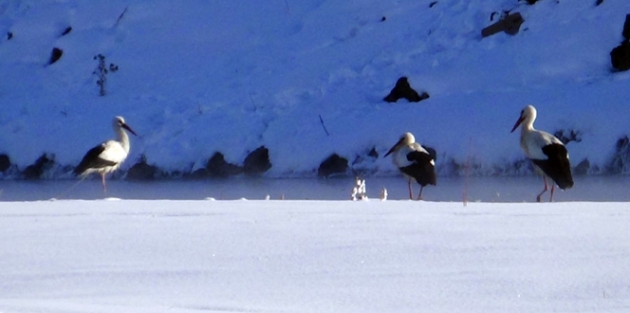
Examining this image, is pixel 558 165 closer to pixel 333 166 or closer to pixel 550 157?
pixel 550 157

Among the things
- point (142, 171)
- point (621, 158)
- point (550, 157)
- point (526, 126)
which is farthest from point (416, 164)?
point (142, 171)

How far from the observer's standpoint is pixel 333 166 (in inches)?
1061

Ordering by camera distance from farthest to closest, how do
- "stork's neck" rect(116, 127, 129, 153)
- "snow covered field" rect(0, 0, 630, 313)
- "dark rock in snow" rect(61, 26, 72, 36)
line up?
1. "dark rock in snow" rect(61, 26, 72, 36)
2. "stork's neck" rect(116, 127, 129, 153)
3. "snow covered field" rect(0, 0, 630, 313)

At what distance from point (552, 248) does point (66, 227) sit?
104 inches

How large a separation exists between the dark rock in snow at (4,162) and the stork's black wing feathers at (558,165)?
2080 cm

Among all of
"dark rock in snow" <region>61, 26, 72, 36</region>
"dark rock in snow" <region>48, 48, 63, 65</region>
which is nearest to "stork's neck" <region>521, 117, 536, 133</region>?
"dark rock in snow" <region>48, 48, 63, 65</region>

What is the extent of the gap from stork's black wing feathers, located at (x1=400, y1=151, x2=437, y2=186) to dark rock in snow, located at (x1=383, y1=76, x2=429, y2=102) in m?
15.1

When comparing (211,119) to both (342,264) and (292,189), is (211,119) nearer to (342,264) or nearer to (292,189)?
(292,189)

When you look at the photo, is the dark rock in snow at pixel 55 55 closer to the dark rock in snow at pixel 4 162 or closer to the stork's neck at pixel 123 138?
the dark rock in snow at pixel 4 162

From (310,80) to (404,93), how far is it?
3555mm

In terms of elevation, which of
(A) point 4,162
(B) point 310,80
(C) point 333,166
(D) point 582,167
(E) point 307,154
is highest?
(B) point 310,80

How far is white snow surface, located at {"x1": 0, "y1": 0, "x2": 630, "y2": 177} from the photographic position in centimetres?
2766

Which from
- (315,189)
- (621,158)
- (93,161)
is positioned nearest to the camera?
(93,161)

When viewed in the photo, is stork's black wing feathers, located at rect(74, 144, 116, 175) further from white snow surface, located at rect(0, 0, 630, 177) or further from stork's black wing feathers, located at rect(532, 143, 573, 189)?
white snow surface, located at rect(0, 0, 630, 177)
